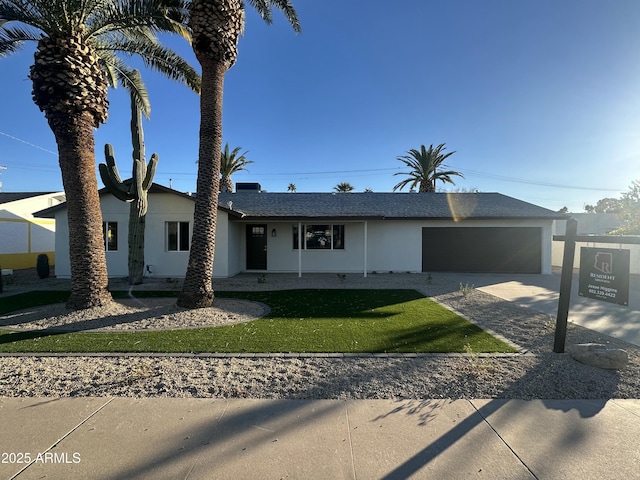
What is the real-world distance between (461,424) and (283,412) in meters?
1.75

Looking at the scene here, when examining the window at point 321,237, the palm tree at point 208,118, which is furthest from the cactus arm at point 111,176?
the window at point 321,237

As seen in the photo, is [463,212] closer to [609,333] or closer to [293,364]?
[609,333]

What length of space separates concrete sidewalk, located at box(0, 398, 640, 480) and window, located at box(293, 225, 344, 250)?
12.4m

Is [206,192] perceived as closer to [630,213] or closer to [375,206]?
[375,206]

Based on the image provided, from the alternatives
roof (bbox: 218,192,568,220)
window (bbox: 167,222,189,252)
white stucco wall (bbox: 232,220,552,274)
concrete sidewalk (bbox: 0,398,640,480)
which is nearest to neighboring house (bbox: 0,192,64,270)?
window (bbox: 167,222,189,252)

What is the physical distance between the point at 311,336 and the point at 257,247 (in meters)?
10.8

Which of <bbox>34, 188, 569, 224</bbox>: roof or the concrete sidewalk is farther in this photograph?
<bbox>34, 188, 569, 224</bbox>: roof

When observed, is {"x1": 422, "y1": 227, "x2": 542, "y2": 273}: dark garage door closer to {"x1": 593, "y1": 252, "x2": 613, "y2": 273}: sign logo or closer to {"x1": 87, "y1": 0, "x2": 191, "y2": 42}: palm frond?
{"x1": 593, "y1": 252, "x2": 613, "y2": 273}: sign logo

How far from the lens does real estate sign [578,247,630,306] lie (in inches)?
193

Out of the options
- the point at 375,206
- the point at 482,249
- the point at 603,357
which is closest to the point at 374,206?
the point at 375,206

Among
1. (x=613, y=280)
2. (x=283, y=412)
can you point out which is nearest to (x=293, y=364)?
(x=283, y=412)

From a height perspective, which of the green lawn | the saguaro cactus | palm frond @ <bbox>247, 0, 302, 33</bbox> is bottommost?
the green lawn

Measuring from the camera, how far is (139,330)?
6.43m

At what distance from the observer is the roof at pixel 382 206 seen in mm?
15422
